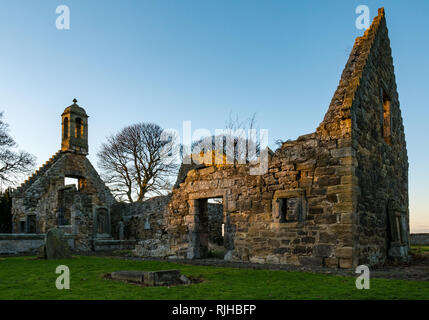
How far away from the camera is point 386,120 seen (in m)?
12.8

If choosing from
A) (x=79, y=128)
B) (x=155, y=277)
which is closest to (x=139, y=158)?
(x=79, y=128)

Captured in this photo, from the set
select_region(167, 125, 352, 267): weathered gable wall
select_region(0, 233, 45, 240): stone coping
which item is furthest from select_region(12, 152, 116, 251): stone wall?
select_region(167, 125, 352, 267): weathered gable wall

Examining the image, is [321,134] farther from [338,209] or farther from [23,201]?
[23,201]

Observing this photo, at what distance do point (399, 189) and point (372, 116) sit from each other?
345 centimetres

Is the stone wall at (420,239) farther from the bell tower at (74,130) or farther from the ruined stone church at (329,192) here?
the bell tower at (74,130)

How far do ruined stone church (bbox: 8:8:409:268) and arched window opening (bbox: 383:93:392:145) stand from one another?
30mm

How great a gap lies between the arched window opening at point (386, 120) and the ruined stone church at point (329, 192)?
0.10 ft

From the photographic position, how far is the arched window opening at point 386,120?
12539 mm

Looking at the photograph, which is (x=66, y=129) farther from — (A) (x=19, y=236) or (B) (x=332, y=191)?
(B) (x=332, y=191)

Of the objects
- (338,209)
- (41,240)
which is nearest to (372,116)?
(338,209)

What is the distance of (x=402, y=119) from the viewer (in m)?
14.5

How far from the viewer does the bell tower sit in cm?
2708

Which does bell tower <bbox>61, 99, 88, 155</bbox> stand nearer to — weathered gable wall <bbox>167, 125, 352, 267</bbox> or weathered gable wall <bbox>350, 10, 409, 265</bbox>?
weathered gable wall <bbox>167, 125, 352, 267</bbox>

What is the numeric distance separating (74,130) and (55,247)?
54.0 feet
